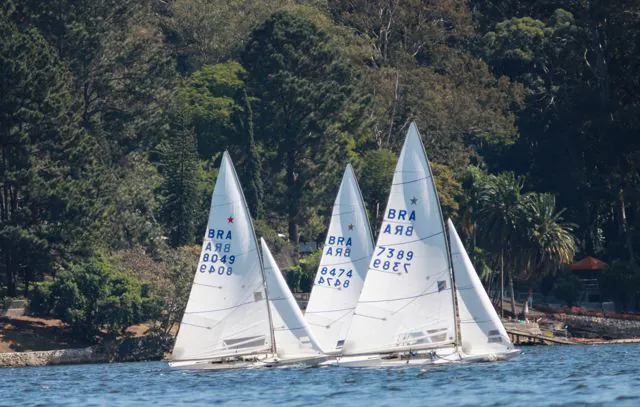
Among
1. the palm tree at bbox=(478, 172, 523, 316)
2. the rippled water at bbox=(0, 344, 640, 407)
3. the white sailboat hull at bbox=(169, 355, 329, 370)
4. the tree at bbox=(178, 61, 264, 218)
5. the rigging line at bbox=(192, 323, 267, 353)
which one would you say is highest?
the tree at bbox=(178, 61, 264, 218)

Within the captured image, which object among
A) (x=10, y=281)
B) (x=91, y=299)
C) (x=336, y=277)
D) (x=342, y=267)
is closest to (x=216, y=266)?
(x=336, y=277)

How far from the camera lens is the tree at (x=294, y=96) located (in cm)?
12375

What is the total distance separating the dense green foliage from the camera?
102375 millimetres

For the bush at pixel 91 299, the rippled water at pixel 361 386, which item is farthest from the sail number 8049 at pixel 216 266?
the bush at pixel 91 299

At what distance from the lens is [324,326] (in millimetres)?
73688

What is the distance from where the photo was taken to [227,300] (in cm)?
6900

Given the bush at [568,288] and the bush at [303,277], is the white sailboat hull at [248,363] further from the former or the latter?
the bush at [568,288]

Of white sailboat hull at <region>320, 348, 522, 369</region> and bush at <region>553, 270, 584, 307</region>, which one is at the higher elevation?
bush at <region>553, 270, 584, 307</region>

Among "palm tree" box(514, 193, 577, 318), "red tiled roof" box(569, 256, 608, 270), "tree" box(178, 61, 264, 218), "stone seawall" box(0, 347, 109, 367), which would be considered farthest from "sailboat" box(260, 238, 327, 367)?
"red tiled roof" box(569, 256, 608, 270)

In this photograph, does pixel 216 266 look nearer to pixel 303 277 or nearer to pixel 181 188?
pixel 303 277

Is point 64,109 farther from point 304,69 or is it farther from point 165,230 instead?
point 304,69

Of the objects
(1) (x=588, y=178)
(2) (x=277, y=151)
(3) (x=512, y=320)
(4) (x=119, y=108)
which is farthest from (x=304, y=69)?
(3) (x=512, y=320)

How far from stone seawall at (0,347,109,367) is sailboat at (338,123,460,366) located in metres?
34.4

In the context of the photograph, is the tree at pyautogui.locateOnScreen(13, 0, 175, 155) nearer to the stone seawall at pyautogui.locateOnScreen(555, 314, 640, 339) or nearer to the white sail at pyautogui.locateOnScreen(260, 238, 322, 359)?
the stone seawall at pyautogui.locateOnScreen(555, 314, 640, 339)
